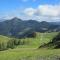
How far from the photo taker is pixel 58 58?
4600cm

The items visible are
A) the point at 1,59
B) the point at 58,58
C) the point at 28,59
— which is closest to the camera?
the point at 58,58

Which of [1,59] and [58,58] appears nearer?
[58,58]

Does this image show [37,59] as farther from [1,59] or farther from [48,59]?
[1,59]

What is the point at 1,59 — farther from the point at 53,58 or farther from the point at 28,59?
the point at 53,58

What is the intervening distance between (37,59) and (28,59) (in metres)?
2.21

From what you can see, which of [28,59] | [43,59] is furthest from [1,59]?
[43,59]

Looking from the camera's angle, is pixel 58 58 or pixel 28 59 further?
pixel 28 59

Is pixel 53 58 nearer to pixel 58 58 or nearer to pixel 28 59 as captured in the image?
pixel 58 58

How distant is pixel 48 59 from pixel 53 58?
1.14 meters

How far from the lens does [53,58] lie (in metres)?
46.7

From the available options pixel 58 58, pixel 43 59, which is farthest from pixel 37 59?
pixel 58 58

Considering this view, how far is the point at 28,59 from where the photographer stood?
163 ft

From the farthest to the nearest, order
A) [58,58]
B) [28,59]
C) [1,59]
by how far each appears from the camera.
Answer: [1,59], [28,59], [58,58]

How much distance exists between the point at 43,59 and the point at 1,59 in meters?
14.0
